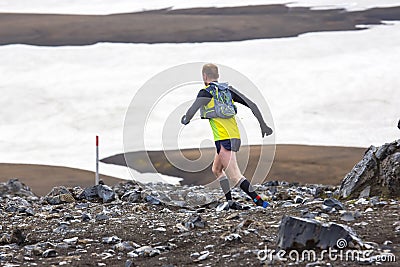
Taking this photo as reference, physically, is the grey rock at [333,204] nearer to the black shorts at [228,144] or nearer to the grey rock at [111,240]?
the black shorts at [228,144]

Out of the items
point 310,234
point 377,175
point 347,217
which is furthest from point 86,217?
point 310,234

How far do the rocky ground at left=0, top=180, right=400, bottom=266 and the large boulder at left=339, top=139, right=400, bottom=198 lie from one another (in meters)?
0.33

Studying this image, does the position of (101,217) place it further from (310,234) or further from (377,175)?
(310,234)

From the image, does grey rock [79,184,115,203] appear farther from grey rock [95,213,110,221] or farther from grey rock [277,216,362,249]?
grey rock [277,216,362,249]

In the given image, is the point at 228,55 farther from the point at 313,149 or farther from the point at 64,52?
the point at 313,149

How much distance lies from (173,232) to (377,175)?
2788 mm

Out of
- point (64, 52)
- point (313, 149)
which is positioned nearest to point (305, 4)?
point (64, 52)

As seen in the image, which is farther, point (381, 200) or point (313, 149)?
point (313, 149)

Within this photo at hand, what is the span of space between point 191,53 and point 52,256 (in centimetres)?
2961

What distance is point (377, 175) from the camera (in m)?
8.71

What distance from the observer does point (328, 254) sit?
5.52 metres

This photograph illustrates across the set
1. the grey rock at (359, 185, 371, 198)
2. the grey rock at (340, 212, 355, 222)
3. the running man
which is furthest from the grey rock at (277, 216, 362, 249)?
the grey rock at (359, 185, 371, 198)

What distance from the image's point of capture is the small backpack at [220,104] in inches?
328

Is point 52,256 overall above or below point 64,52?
below
